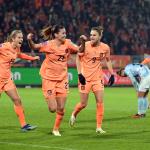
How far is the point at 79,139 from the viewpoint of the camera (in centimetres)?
1130

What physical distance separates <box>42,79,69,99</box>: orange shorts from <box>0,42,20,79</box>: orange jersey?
3.36 feet

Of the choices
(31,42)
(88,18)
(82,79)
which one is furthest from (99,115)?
(88,18)

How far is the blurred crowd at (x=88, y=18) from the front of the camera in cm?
3400

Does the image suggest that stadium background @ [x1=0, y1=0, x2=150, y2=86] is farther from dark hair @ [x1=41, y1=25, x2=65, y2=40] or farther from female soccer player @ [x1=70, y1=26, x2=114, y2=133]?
dark hair @ [x1=41, y1=25, x2=65, y2=40]

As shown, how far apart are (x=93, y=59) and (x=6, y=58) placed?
1.82 meters

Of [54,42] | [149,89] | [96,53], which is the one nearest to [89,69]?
[96,53]

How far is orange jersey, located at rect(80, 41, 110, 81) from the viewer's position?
12.7 m

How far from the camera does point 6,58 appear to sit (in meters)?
12.5

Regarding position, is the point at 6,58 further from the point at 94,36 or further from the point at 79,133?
the point at 79,133

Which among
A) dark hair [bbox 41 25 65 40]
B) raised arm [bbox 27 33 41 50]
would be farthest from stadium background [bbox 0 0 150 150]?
dark hair [bbox 41 25 65 40]

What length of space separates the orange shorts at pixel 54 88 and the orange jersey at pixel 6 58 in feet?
3.36

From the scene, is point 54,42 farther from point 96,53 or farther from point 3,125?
point 3,125

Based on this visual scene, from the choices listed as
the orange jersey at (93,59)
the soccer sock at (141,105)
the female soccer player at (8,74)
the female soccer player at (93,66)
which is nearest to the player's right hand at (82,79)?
the female soccer player at (93,66)

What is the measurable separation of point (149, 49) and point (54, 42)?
92.7ft
